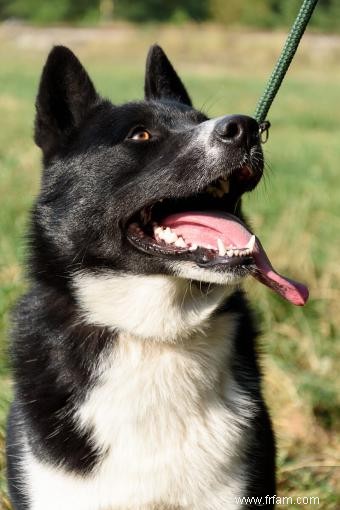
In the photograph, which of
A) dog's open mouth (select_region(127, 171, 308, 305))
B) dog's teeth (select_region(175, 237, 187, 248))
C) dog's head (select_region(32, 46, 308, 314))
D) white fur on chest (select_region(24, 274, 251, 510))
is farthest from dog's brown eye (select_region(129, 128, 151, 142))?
white fur on chest (select_region(24, 274, 251, 510))

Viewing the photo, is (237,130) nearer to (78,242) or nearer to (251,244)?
(251,244)

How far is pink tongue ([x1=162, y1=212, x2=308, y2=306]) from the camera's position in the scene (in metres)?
2.71

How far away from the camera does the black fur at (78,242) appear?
110 inches

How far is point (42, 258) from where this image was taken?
9.88 ft

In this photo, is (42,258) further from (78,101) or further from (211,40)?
(211,40)

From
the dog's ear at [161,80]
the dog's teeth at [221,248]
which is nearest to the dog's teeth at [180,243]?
the dog's teeth at [221,248]

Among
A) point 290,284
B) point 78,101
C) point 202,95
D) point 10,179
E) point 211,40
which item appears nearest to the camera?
point 290,284

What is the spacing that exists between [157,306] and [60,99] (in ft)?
3.17

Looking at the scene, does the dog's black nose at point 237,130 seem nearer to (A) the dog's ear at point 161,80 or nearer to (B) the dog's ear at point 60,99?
(B) the dog's ear at point 60,99

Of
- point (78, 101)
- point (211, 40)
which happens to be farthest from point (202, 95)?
point (211, 40)

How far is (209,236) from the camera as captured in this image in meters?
2.75

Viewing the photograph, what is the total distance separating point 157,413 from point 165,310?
1.16 feet

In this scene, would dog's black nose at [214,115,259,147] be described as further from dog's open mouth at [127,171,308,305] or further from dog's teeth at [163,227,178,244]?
dog's teeth at [163,227,178,244]

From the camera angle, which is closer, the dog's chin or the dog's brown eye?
the dog's chin
